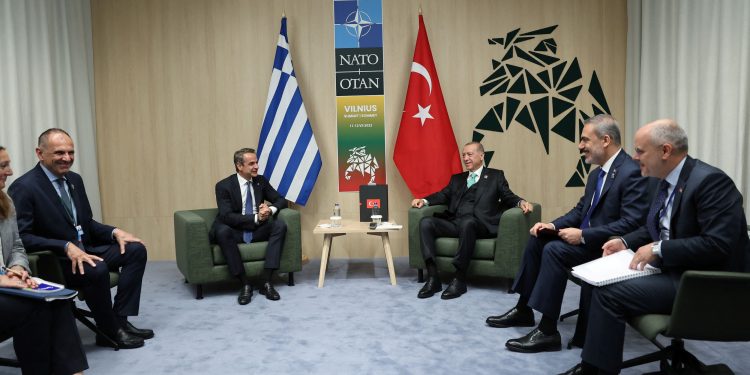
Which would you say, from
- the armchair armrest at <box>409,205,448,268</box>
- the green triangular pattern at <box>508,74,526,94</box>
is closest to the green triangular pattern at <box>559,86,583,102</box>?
the green triangular pattern at <box>508,74,526,94</box>

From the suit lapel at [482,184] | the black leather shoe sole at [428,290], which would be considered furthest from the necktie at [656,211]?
the suit lapel at [482,184]

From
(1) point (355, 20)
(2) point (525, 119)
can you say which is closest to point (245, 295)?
(1) point (355, 20)

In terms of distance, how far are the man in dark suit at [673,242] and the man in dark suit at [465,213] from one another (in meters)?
1.97

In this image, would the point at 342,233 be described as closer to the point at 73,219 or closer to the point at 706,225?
the point at 73,219

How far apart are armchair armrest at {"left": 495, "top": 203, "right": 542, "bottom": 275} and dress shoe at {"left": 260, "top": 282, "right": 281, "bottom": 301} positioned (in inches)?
70.8

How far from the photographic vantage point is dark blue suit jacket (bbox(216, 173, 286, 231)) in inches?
183

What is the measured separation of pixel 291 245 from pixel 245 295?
62 cm

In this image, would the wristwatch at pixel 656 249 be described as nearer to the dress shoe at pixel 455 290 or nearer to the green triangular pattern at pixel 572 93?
the dress shoe at pixel 455 290

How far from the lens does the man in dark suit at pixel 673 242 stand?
225 centimetres

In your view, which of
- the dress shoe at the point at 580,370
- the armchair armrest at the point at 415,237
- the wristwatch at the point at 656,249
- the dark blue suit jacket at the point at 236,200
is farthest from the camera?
the armchair armrest at the point at 415,237

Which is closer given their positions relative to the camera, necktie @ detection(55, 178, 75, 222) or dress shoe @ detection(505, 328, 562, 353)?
dress shoe @ detection(505, 328, 562, 353)

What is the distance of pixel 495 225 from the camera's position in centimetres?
464

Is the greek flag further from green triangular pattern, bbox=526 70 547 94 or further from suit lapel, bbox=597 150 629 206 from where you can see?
suit lapel, bbox=597 150 629 206

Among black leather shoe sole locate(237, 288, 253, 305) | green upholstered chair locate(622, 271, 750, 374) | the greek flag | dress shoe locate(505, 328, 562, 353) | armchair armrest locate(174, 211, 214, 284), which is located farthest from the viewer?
the greek flag
